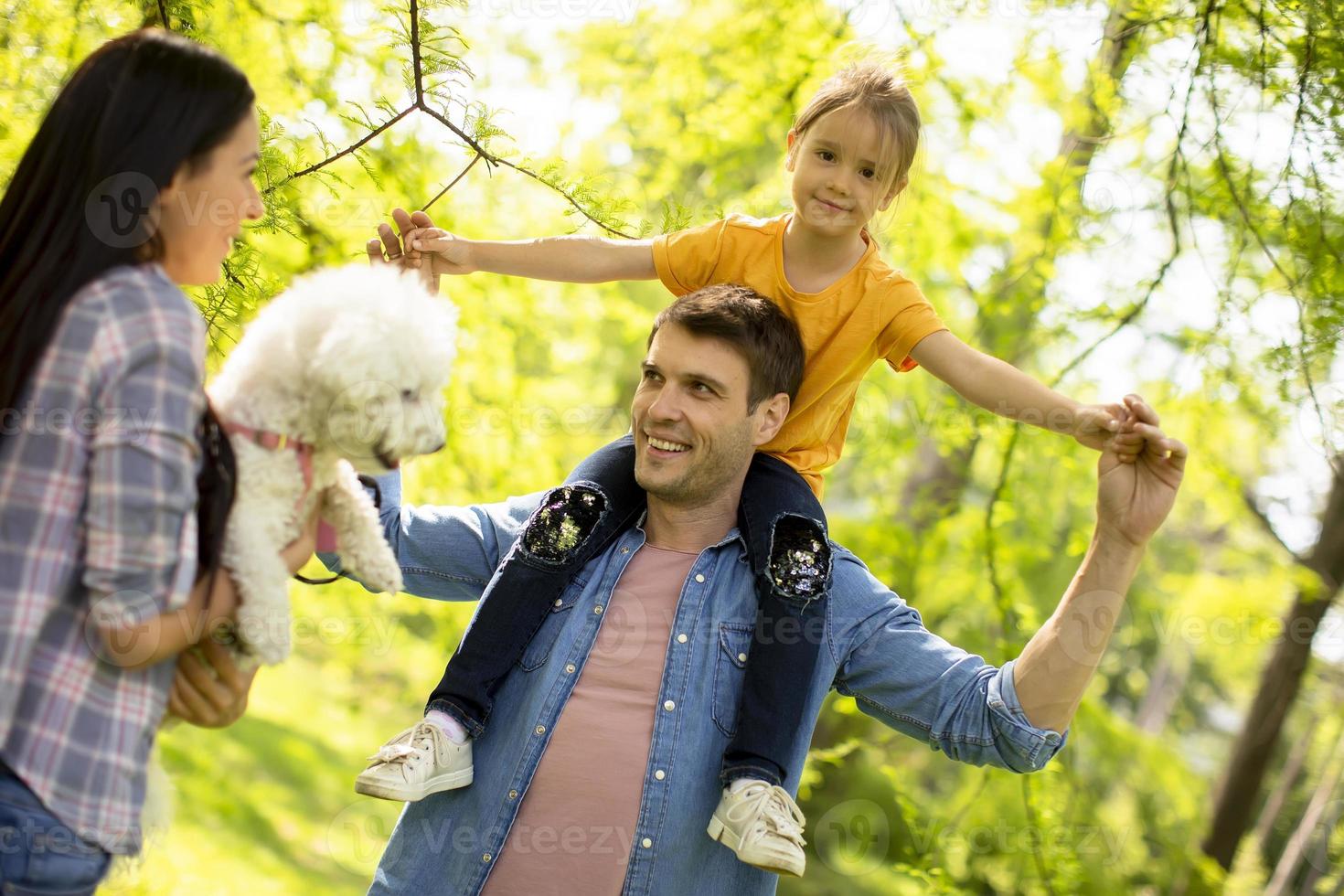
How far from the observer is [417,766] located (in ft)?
8.59

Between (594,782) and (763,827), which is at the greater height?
(763,827)

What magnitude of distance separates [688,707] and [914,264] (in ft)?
14.8

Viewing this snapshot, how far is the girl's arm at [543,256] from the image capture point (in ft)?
9.08

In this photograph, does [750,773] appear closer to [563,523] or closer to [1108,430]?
[563,523]

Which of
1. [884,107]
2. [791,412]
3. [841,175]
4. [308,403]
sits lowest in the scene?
[308,403]

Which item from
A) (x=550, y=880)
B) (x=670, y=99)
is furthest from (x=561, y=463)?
(x=550, y=880)

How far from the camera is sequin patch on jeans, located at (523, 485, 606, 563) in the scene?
9.85 feet

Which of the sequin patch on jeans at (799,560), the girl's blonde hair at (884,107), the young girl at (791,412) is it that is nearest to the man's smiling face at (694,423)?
the young girl at (791,412)

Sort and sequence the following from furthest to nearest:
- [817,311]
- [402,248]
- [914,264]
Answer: [914,264] → [817,311] → [402,248]

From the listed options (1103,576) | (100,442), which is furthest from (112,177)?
(1103,576)

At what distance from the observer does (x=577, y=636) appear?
2.96m

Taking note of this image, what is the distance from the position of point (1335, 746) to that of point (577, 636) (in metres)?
9.59

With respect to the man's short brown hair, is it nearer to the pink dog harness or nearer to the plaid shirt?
the pink dog harness

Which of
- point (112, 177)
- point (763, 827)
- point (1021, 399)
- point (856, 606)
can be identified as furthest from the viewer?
point (856, 606)
